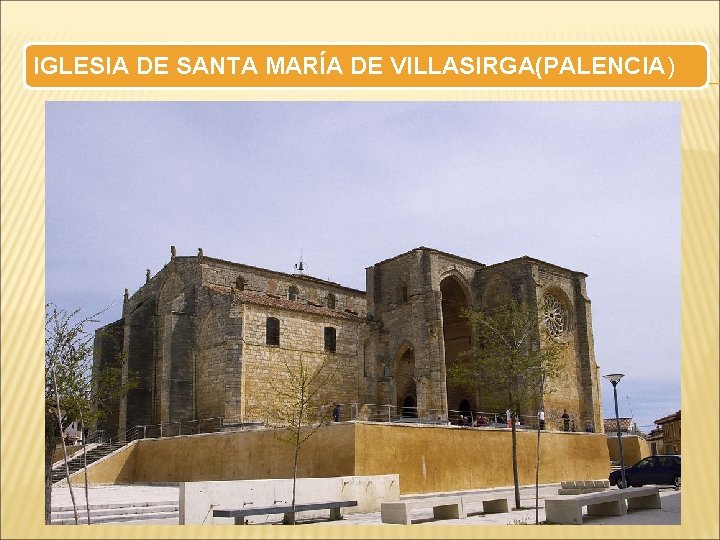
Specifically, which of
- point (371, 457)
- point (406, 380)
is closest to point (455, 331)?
point (406, 380)

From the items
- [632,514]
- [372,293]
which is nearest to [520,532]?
[632,514]

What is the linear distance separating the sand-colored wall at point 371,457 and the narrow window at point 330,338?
28.9ft

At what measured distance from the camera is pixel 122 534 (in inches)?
298

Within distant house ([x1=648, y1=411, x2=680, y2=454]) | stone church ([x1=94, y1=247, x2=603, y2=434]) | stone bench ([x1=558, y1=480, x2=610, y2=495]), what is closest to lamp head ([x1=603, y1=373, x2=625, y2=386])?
stone bench ([x1=558, y1=480, x2=610, y2=495])

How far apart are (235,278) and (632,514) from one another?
2337cm

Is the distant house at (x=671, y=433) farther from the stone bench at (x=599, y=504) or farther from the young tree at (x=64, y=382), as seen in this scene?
the young tree at (x=64, y=382)

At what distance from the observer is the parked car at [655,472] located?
21469 mm

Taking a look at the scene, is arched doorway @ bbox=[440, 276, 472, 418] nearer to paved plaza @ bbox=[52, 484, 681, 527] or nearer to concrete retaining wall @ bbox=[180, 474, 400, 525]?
paved plaza @ bbox=[52, 484, 681, 527]

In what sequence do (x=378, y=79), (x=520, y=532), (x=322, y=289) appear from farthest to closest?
(x=322, y=289) → (x=378, y=79) → (x=520, y=532)

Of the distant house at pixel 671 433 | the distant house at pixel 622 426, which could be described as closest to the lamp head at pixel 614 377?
the distant house at pixel 622 426

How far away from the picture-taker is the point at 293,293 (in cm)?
3659

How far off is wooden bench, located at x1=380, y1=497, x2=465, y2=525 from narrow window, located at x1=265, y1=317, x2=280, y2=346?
644 inches

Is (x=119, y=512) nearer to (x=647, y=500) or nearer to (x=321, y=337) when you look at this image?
(x=647, y=500)

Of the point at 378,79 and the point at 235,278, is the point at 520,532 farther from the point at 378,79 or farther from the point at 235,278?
the point at 235,278
